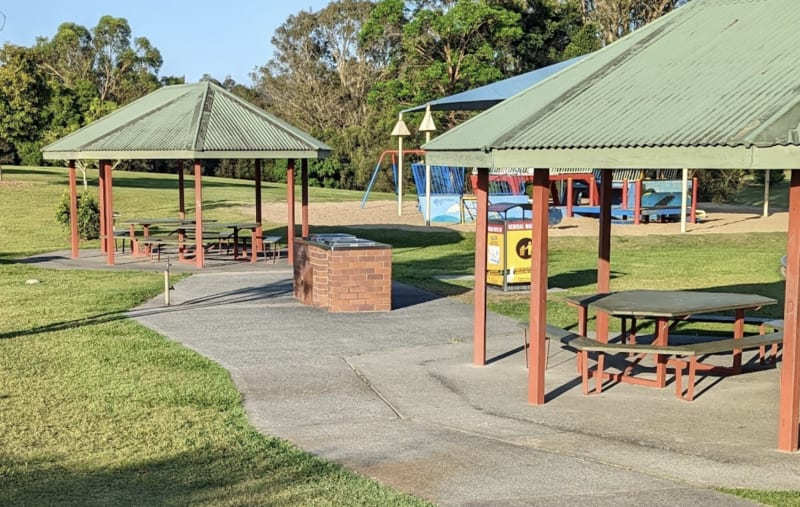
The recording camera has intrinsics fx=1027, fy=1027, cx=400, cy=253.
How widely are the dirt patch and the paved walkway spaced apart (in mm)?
15801

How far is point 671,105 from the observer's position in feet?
27.1

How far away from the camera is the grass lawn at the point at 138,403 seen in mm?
6574

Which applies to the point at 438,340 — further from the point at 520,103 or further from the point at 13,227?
the point at 13,227

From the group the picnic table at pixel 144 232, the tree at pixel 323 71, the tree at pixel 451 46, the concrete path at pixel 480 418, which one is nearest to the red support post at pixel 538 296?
the concrete path at pixel 480 418

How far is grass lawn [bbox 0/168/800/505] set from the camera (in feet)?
21.6

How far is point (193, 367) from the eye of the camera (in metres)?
10.4

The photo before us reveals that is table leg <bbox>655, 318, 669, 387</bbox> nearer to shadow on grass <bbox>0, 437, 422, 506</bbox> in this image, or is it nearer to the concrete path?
the concrete path

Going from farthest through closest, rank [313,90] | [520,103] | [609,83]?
1. [313,90]
2. [520,103]
3. [609,83]

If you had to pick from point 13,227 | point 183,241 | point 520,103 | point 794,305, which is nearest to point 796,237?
point 794,305

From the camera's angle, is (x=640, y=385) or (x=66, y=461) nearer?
(x=66, y=461)

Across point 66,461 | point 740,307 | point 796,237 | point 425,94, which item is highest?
point 425,94

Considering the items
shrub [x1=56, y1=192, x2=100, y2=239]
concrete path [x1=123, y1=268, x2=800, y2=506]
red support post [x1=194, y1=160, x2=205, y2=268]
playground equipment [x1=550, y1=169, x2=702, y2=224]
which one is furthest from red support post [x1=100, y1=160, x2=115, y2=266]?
playground equipment [x1=550, y1=169, x2=702, y2=224]

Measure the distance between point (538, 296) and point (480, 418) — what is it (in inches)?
47.8

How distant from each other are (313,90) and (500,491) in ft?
237
